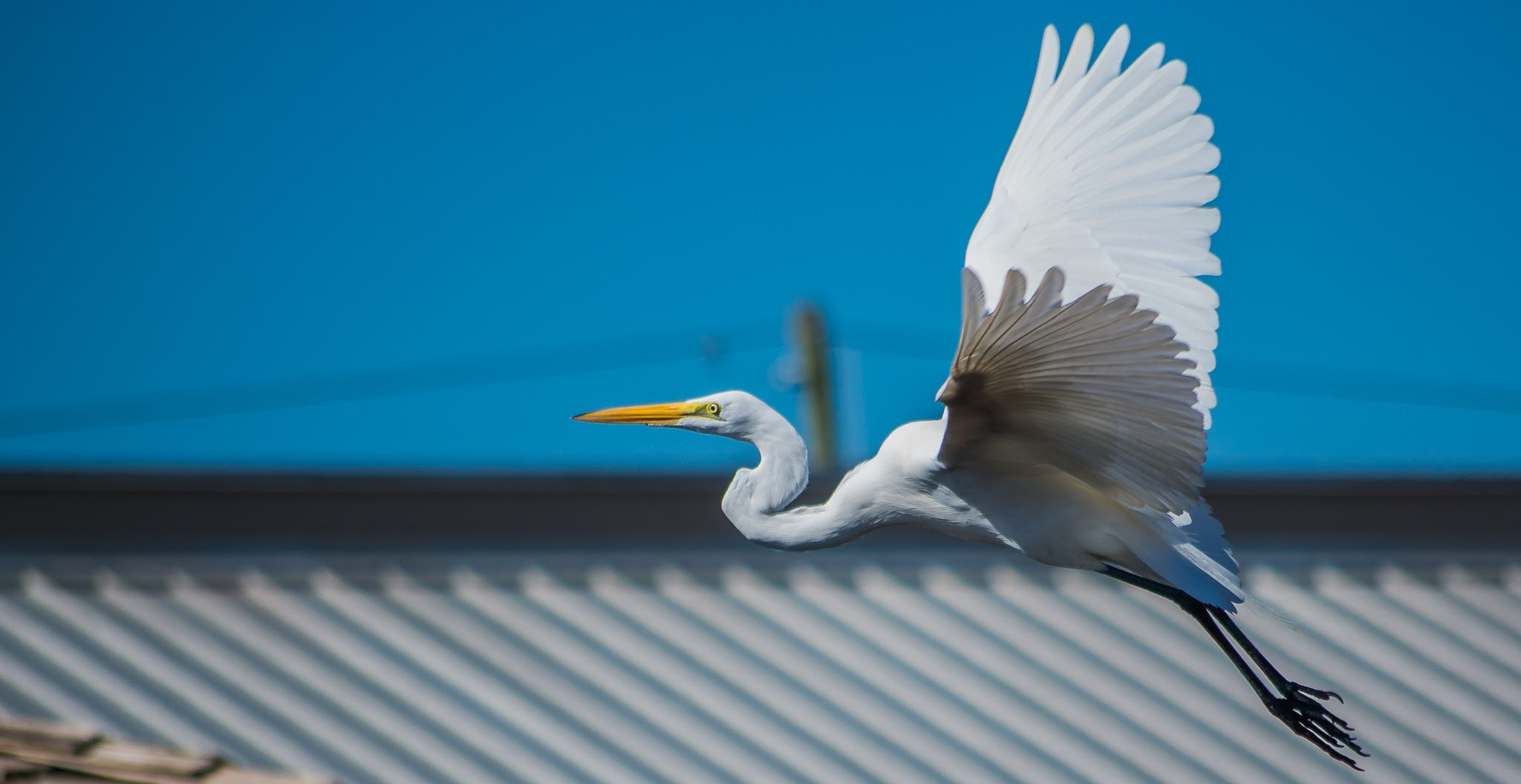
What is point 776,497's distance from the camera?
8.03ft

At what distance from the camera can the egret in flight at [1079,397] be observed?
2.14 meters

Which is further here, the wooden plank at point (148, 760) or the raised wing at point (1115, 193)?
the wooden plank at point (148, 760)

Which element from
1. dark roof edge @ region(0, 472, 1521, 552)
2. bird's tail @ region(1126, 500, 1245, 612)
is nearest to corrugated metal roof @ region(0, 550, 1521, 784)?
dark roof edge @ region(0, 472, 1521, 552)

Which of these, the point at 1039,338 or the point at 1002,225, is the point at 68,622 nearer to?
the point at 1002,225

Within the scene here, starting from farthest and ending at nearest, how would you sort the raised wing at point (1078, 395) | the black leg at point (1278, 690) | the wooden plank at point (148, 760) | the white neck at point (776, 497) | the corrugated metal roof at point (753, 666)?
the corrugated metal roof at point (753, 666) → the wooden plank at point (148, 760) → the black leg at point (1278, 690) → the white neck at point (776, 497) → the raised wing at point (1078, 395)

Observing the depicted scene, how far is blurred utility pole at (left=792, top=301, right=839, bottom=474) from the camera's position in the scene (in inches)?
319

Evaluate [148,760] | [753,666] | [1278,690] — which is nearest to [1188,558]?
[1278,690]

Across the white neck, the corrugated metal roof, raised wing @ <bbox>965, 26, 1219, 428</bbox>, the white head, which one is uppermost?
raised wing @ <bbox>965, 26, 1219, 428</bbox>

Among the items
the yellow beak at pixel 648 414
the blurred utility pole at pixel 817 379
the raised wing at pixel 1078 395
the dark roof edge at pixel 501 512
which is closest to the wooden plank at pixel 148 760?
the dark roof edge at pixel 501 512

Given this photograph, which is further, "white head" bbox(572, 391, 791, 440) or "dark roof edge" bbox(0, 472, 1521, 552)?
"dark roof edge" bbox(0, 472, 1521, 552)

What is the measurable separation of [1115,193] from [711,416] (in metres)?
0.88

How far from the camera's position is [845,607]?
478cm

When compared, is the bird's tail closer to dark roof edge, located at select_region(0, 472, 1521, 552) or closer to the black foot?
the black foot

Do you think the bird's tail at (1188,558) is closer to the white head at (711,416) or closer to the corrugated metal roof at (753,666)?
the white head at (711,416)
